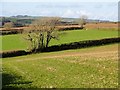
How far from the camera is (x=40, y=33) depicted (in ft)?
249

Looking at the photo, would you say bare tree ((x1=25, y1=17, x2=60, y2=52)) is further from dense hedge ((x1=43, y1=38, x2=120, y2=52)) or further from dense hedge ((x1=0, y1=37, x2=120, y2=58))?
dense hedge ((x1=43, y1=38, x2=120, y2=52))

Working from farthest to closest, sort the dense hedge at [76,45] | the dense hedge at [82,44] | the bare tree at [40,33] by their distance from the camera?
the dense hedge at [82,44] < the bare tree at [40,33] < the dense hedge at [76,45]

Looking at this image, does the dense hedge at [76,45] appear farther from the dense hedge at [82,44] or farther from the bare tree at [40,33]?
the bare tree at [40,33]

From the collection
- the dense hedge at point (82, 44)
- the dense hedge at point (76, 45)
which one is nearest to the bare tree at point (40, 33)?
the dense hedge at point (76, 45)

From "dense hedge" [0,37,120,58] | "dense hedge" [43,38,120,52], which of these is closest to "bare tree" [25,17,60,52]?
"dense hedge" [0,37,120,58]

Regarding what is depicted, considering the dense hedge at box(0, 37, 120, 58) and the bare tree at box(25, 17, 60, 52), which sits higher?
the bare tree at box(25, 17, 60, 52)

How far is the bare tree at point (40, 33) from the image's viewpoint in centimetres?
7462

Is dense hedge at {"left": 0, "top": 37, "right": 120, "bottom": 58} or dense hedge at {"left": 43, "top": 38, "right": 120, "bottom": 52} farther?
dense hedge at {"left": 43, "top": 38, "right": 120, "bottom": 52}

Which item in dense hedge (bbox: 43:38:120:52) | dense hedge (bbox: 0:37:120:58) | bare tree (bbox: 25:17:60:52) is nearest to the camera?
dense hedge (bbox: 0:37:120:58)

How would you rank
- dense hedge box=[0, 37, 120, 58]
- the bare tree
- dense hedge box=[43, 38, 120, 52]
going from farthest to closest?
dense hedge box=[43, 38, 120, 52] → the bare tree → dense hedge box=[0, 37, 120, 58]

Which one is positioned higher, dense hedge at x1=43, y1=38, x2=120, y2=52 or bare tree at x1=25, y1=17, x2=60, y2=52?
bare tree at x1=25, y1=17, x2=60, y2=52

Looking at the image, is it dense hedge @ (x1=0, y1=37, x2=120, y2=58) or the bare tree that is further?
the bare tree

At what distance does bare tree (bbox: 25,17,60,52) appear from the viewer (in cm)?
7462

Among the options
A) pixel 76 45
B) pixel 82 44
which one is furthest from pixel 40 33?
pixel 82 44
